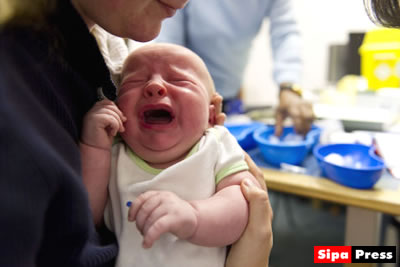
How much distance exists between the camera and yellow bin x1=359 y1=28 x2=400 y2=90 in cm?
178

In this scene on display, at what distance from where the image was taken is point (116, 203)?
0.66 m

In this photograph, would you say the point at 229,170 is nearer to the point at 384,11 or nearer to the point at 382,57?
the point at 384,11

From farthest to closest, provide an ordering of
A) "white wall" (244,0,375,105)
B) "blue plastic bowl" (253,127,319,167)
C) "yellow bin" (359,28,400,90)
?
"white wall" (244,0,375,105) < "yellow bin" (359,28,400,90) < "blue plastic bowl" (253,127,319,167)

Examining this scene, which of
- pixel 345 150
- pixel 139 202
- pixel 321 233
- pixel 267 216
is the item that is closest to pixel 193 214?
pixel 139 202

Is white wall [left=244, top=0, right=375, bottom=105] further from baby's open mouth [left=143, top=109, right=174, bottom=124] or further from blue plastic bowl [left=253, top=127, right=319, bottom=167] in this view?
baby's open mouth [left=143, top=109, right=174, bottom=124]

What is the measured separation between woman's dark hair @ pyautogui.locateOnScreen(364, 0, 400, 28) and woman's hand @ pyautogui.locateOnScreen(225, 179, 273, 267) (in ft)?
1.94

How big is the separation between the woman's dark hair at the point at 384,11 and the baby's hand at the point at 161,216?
0.73 meters

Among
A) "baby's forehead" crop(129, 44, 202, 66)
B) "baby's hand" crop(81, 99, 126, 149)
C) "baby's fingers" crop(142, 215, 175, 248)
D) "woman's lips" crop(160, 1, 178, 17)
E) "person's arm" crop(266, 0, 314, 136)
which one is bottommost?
"person's arm" crop(266, 0, 314, 136)

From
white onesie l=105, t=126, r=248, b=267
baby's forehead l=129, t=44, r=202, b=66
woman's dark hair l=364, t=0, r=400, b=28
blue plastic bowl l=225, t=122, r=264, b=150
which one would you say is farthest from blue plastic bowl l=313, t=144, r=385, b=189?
baby's forehead l=129, t=44, r=202, b=66

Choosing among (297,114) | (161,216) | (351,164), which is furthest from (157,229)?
(297,114)

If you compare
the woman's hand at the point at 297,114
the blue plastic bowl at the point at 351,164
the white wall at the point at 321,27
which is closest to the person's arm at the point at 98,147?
the blue plastic bowl at the point at 351,164

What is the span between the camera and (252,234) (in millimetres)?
663

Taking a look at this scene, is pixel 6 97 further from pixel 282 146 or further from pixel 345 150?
pixel 345 150

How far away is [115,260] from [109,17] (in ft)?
1.51
